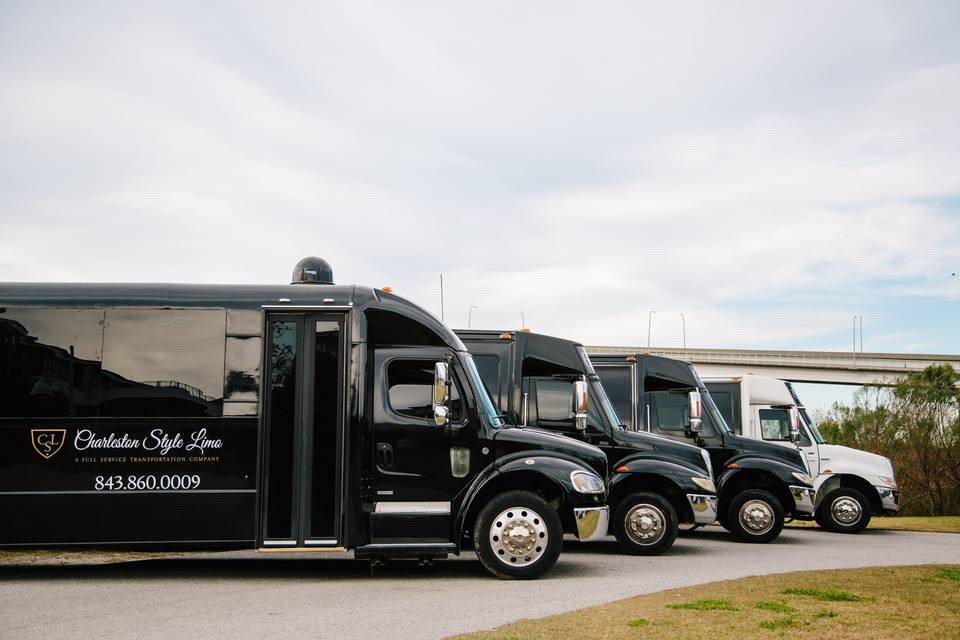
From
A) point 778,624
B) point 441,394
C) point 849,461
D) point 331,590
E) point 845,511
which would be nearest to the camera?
point 778,624

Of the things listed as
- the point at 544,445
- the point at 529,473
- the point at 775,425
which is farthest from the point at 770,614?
the point at 775,425

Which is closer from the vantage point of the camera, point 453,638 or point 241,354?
point 453,638

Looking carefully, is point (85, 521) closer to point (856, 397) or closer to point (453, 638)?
point (453, 638)

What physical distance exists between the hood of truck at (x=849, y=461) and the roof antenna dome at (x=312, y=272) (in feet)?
35.6

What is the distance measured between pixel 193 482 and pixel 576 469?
4.05 metres

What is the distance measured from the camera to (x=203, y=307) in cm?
1046

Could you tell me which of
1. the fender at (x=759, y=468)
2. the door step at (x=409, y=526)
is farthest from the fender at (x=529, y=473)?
the fender at (x=759, y=468)

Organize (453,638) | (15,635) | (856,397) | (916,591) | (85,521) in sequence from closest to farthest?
(453,638) < (15,635) < (916,591) < (85,521) < (856,397)

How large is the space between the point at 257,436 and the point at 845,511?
12523 millimetres

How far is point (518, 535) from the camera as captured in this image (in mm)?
10125

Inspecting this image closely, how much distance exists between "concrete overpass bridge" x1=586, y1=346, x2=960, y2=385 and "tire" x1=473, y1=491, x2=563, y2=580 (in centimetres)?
4660

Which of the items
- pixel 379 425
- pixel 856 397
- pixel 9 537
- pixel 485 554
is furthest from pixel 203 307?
pixel 856 397

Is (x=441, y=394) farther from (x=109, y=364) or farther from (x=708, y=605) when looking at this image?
(x=109, y=364)

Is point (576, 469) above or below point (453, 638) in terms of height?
above
